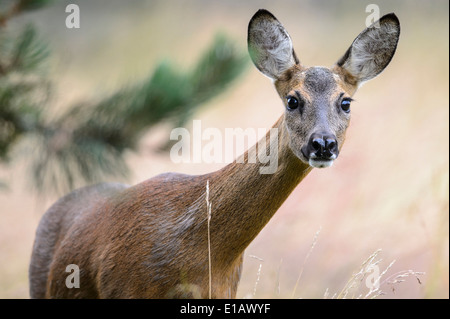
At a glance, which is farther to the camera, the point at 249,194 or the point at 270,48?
the point at 270,48

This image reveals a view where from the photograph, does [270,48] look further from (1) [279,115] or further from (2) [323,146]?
(1) [279,115]

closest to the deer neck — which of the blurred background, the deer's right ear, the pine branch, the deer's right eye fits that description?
the deer's right eye

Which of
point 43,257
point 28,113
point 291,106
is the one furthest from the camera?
point 43,257

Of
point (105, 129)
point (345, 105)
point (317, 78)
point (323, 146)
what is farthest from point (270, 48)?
point (105, 129)

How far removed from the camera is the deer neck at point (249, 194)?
14.9ft

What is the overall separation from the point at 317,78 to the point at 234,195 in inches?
33.7

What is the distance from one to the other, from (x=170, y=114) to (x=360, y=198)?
4.28 m

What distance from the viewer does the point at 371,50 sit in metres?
4.79

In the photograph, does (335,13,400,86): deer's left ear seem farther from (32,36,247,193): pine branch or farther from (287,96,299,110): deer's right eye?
(32,36,247,193): pine branch

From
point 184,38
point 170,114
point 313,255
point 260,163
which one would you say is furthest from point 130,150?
point 184,38

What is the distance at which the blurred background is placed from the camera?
531 centimetres

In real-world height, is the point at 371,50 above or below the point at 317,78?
above
